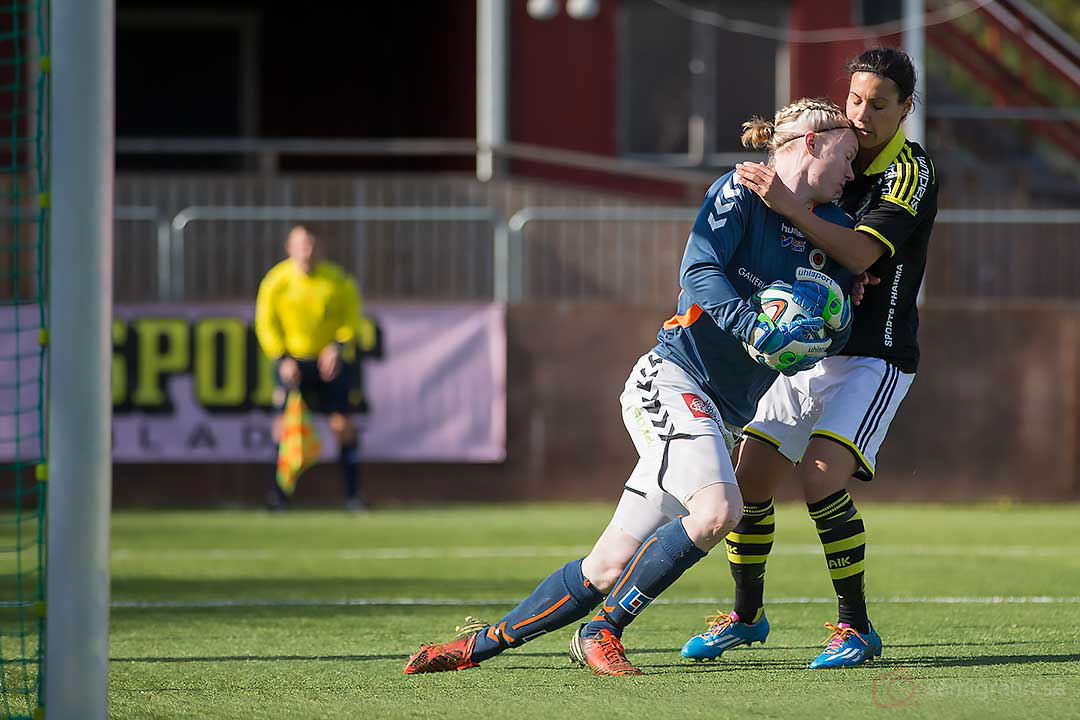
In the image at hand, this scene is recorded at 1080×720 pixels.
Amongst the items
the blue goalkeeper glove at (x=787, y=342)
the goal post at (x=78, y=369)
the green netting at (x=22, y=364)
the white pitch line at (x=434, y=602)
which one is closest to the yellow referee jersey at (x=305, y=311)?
the green netting at (x=22, y=364)

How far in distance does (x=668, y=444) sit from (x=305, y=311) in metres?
8.16

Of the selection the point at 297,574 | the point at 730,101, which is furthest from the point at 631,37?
the point at 297,574

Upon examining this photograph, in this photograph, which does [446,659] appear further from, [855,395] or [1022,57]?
[1022,57]

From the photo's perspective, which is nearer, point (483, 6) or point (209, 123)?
point (483, 6)

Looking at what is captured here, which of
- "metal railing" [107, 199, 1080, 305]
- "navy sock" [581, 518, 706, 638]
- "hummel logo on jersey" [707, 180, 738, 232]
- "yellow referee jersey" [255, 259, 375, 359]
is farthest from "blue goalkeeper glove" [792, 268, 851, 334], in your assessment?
"metal railing" [107, 199, 1080, 305]

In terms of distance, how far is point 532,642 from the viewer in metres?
6.25

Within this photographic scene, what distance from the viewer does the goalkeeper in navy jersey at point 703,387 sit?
5031mm

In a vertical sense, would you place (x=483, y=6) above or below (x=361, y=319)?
above

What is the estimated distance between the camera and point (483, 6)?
17703 millimetres

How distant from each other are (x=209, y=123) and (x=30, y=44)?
Result: 3772 millimetres

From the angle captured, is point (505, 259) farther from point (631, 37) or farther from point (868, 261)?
point (868, 261)

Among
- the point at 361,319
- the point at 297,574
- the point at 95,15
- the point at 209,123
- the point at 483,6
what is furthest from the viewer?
the point at 209,123

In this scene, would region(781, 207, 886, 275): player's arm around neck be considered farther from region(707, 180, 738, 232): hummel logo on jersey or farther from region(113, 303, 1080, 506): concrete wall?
region(113, 303, 1080, 506): concrete wall

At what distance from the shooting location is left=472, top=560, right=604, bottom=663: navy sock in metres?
5.16
